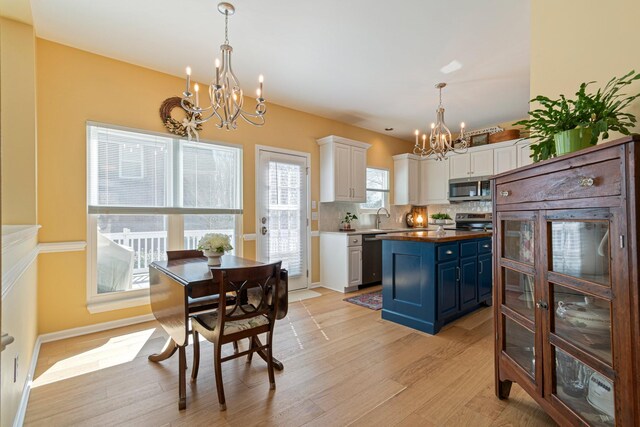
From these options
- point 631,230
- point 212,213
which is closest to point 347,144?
point 212,213

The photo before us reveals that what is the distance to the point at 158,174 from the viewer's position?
11.2 feet

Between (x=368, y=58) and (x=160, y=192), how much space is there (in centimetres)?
261

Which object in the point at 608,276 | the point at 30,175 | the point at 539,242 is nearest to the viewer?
the point at 608,276

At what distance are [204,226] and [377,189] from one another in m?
3.37

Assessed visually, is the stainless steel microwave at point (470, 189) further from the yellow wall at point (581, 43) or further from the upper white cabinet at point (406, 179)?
the yellow wall at point (581, 43)

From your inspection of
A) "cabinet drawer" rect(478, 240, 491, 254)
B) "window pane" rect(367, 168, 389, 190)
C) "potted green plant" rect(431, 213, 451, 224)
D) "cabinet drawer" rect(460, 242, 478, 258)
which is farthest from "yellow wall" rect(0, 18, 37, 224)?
"potted green plant" rect(431, 213, 451, 224)

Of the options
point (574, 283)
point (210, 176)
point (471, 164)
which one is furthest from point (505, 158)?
point (210, 176)

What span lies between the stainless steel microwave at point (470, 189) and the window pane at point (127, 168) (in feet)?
15.5

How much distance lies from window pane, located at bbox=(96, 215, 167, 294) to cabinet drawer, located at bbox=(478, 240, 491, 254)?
3539 millimetres

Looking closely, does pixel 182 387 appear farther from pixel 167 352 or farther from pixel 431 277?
pixel 431 277

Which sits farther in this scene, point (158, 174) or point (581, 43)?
point (158, 174)

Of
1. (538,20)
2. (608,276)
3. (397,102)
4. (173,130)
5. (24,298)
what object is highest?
(397,102)

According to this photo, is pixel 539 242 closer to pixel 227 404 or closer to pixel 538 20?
pixel 538 20

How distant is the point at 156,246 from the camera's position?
11.2ft
